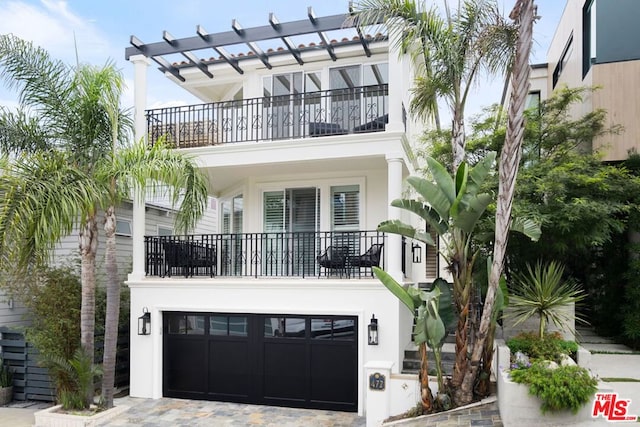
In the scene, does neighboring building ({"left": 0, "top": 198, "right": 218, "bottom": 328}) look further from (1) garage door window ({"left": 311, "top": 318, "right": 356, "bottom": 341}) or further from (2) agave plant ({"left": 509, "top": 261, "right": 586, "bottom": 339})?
(2) agave plant ({"left": 509, "top": 261, "right": 586, "bottom": 339})

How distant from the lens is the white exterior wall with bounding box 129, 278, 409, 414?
1010 centimetres

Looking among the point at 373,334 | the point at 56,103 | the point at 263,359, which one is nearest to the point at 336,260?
the point at 373,334

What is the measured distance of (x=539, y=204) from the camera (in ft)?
30.7

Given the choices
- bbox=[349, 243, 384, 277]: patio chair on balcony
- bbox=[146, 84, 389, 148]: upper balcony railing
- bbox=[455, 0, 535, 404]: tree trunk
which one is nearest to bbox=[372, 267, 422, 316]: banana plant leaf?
bbox=[455, 0, 535, 404]: tree trunk

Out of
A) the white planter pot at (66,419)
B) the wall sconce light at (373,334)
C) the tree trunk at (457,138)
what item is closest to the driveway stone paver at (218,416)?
the white planter pot at (66,419)

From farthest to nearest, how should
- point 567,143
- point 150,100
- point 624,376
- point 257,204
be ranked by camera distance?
point 257,204, point 150,100, point 567,143, point 624,376

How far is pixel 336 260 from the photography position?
429 inches

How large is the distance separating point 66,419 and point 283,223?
6351mm

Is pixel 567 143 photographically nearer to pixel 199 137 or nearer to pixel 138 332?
pixel 199 137

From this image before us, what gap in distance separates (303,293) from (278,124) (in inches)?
167

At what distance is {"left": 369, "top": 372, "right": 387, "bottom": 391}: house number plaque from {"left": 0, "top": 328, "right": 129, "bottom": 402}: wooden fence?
622cm

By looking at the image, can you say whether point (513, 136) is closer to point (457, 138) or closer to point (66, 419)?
point (457, 138)

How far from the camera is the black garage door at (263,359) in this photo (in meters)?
10.4

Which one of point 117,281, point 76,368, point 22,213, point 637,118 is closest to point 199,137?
point 117,281
